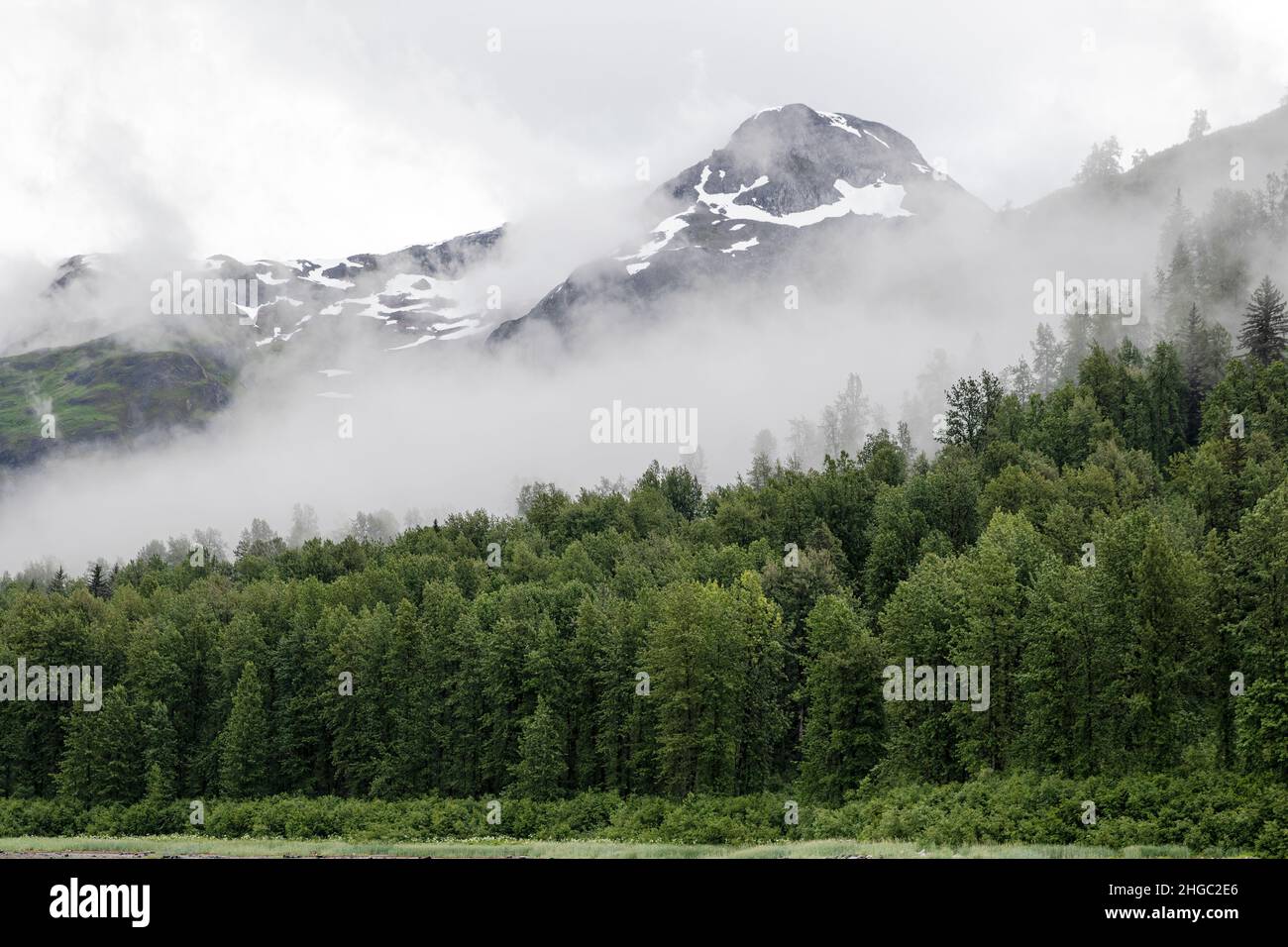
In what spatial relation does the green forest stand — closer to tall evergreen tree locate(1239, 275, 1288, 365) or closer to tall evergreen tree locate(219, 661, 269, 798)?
tall evergreen tree locate(219, 661, 269, 798)

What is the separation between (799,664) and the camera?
90.5 metres

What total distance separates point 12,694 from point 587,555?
61.6 m

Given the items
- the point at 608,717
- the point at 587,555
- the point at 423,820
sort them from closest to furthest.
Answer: the point at 423,820
the point at 608,717
the point at 587,555

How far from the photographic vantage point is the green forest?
5791 centimetres

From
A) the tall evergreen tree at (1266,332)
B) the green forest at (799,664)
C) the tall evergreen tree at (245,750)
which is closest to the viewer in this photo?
the green forest at (799,664)

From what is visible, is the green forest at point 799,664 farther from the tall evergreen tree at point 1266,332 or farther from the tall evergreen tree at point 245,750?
the tall evergreen tree at point 1266,332

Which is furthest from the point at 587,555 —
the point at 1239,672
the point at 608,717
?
the point at 1239,672

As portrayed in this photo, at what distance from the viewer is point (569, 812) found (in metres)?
72.6

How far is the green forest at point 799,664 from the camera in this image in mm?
57906

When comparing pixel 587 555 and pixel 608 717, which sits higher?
pixel 587 555

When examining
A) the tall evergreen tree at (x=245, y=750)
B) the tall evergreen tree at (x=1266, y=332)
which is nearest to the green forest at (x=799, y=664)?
the tall evergreen tree at (x=245, y=750)

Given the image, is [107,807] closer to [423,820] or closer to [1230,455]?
[423,820]

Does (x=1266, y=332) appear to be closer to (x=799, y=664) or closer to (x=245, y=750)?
(x=799, y=664)

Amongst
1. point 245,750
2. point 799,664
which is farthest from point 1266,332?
point 245,750
